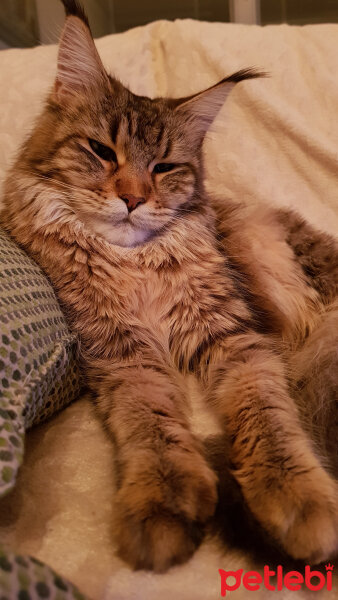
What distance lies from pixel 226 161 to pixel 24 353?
1291mm

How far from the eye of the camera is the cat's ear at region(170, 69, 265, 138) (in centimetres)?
125

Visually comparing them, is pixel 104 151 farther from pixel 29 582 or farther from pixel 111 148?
pixel 29 582

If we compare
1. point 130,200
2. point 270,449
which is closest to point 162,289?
point 130,200

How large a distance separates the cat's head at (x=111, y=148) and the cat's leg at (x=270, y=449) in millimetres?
400

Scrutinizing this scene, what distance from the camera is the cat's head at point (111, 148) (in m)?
1.11

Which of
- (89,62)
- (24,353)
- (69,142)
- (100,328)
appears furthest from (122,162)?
(24,353)

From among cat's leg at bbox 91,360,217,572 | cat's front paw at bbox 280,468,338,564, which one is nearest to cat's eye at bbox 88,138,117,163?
cat's leg at bbox 91,360,217,572

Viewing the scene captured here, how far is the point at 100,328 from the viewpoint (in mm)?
1104

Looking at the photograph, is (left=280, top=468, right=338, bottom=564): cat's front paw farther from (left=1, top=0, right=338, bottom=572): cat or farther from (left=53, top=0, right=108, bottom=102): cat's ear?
(left=53, top=0, right=108, bottom=102): cat's ear

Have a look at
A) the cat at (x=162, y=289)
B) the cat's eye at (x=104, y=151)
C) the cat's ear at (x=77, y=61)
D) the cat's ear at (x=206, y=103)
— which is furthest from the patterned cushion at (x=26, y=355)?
the cat's ear at (x=206, y=103)

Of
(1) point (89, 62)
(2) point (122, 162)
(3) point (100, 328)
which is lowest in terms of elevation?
(3) point (100, 328)

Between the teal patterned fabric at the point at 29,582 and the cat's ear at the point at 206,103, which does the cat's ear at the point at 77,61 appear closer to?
the cat's ear at the point at 206,103

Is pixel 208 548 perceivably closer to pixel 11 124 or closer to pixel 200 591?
pixel 200 591

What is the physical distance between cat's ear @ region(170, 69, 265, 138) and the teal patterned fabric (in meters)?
1.15
